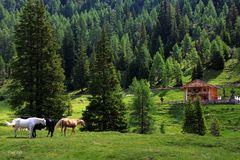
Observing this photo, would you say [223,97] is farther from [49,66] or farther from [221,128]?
[49,66]

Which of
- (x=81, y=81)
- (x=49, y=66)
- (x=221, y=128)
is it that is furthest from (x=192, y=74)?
(x=49, y=66)

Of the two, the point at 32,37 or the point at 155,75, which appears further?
the point at 155,75

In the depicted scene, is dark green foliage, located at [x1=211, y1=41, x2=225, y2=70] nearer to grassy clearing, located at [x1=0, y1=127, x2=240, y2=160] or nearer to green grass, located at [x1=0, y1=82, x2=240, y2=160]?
green grass, located at [x1=0, y1=82, x2=240, y2=160]

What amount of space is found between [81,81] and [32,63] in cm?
11911

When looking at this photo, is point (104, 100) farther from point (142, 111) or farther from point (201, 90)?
point (201, 90)

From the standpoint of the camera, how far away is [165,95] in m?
147

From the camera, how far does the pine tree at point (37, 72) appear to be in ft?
170

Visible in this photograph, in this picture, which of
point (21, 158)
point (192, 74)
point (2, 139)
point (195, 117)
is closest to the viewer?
point (21, 158)

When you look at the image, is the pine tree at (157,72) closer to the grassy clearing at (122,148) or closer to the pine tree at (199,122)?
the pine tree at (199,122)

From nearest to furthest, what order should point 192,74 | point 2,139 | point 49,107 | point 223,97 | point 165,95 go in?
point 2,139 < point 49,107 < point 223,97 < point 165,95 < point 192,74

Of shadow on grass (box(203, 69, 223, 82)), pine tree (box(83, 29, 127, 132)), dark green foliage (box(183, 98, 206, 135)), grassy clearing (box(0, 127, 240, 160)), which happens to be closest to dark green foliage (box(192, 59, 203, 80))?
shadow on grass (box(203, 69, 223, 82))

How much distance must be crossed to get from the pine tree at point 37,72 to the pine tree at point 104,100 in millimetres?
6863

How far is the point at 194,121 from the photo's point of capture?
286 ft

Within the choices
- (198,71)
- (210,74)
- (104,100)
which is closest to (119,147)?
(104,100)
